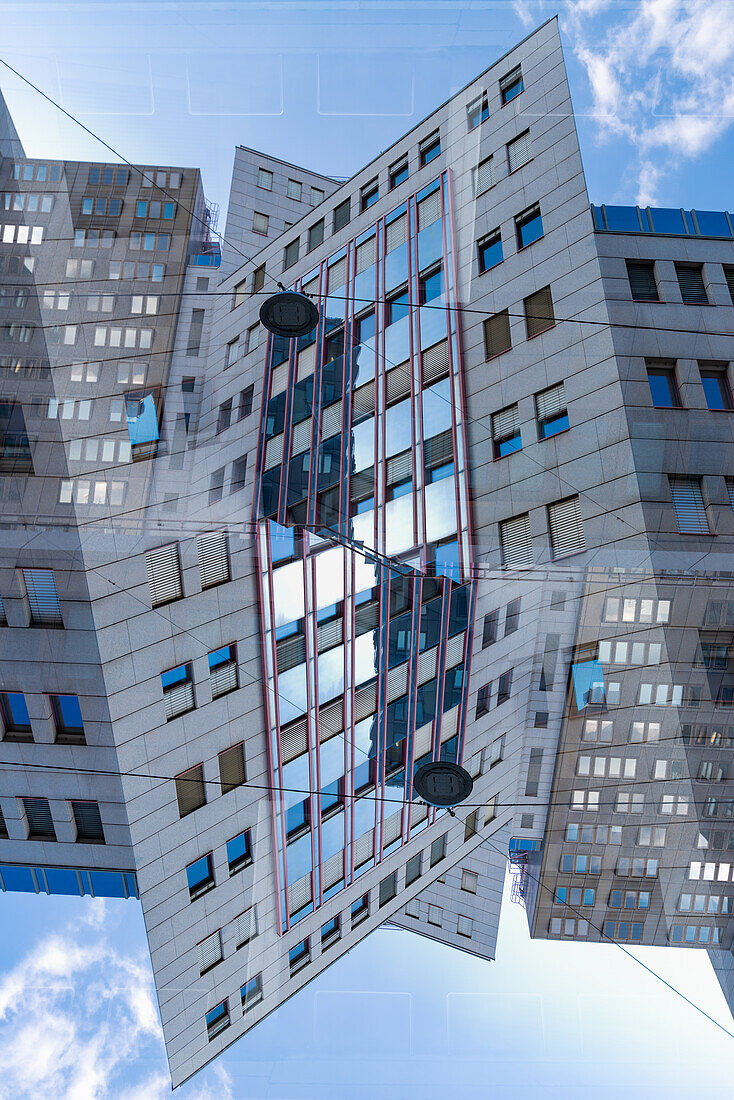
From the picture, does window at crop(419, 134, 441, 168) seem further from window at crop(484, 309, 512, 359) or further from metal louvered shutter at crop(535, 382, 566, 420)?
metal louvered shutter at crop(535, 382, 566, 420)

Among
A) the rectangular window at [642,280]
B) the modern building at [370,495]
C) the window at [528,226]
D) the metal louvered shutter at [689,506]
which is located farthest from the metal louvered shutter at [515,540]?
the window at [528,226]

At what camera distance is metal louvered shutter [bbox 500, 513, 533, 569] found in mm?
2406

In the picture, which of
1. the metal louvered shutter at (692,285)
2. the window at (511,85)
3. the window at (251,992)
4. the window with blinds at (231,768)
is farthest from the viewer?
the window at (251,992)

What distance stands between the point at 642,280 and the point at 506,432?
2.55 feet

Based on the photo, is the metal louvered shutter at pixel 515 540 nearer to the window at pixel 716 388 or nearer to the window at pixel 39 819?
the window at pixel 716 388

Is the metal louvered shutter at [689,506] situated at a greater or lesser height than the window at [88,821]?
greater

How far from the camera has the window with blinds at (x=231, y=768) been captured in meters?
2.66

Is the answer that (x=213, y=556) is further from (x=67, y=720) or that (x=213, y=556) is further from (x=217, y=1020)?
(x=217, y=1020)

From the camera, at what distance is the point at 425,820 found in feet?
9.62

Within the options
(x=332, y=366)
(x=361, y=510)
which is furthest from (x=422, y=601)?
(x=332, y=366)

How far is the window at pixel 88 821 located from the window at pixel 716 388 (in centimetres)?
312

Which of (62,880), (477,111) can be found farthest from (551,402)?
(62,880)

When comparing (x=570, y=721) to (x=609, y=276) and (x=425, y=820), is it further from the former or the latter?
(x=609, y=276)

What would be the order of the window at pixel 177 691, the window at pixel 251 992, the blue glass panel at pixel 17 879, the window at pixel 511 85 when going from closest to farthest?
the window at pixel 511 85 < the window at pixel 177 691 < the window at pixel 251 992 < the blue glass panel at pixel 17 879
